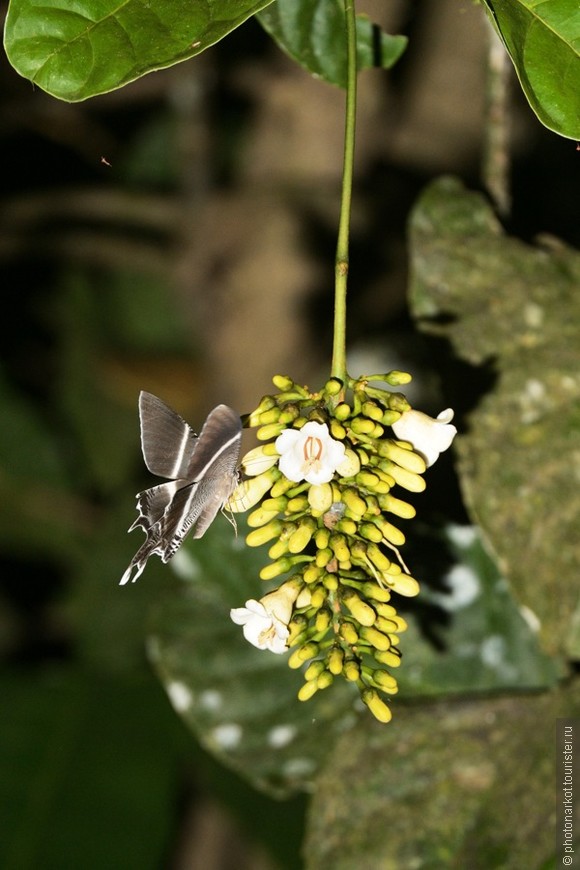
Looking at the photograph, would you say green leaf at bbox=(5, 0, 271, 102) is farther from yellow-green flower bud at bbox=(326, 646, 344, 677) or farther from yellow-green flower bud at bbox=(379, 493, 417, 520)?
yellow-green flower bud at bbox=(326, 646, 344, 677)

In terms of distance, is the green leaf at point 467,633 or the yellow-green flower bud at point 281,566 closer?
the yellow-green flower bud at point 281,566

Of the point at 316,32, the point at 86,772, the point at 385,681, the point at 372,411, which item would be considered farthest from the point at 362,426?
the point at 86,772

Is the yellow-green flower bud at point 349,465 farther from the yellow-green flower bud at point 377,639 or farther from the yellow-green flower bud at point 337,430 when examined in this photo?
the yellow-green flower bud at point 377,639

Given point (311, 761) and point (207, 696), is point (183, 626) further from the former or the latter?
point (311, 761)

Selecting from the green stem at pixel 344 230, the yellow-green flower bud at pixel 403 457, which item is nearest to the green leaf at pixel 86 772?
the yellow-green flower bud at pixel 403 457

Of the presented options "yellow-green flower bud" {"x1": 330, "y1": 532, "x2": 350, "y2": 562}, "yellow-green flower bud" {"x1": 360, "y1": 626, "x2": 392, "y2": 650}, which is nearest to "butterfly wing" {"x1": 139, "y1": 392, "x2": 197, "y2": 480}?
"yellow-green flower bud" {"x1": 330, "y1": 532, "x2": 350, "y2": 562}
